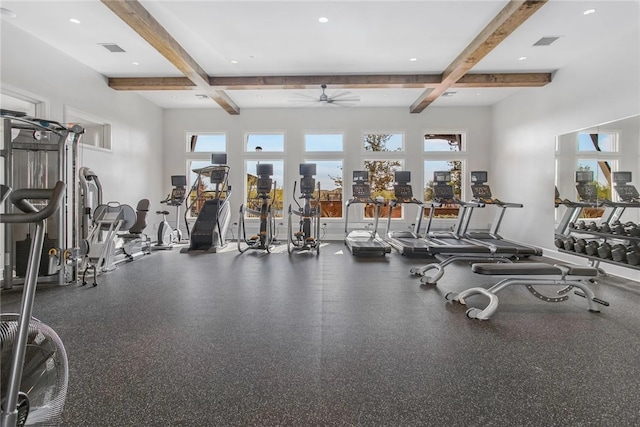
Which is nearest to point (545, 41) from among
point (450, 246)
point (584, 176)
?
point (584, 176)

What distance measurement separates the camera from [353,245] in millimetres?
6543

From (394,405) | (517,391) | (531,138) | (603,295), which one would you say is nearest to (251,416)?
(394,405)

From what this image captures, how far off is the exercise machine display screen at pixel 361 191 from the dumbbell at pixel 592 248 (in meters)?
3.92

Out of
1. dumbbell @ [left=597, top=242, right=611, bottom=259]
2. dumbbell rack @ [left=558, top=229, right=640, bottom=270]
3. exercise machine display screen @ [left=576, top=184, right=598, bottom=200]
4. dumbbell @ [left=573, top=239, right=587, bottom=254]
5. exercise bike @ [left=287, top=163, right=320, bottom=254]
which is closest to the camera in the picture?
dumbbell rack @ [left=558, top=229, right=640, bottom=270]

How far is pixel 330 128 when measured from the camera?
353 inches

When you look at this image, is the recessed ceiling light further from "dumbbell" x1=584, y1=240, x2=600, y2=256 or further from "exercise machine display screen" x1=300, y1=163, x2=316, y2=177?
"dumbbell" x1=584, y1=240, x2=600, y2=256

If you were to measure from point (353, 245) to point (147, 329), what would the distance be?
14.1 ft

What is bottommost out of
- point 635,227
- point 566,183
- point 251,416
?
point 251,416

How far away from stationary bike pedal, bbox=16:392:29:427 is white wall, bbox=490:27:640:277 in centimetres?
656

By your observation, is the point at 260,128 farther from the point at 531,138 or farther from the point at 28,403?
the point at 28,403

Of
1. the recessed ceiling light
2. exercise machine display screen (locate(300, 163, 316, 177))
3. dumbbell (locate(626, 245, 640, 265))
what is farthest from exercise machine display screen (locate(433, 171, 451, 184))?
the recessed ceiling light

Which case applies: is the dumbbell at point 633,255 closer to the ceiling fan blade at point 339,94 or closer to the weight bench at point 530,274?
the weight bench at point 530,274

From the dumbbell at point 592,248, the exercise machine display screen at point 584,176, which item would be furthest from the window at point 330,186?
the dumbbell at point 592,248

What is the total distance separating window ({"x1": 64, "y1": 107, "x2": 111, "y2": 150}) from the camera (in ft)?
20.6
